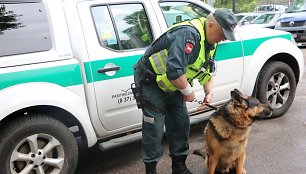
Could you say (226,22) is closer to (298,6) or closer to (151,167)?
(151,167)

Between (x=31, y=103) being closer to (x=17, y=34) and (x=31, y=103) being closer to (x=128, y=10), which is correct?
(x=17, y=34)

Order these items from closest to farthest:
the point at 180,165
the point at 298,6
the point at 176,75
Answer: the point at 176,75 → the point at 180,165 → the point at 298,6

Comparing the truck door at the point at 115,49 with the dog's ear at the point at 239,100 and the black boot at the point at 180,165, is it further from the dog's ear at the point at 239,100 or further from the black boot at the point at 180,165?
the dog's ear at the point at 239,100

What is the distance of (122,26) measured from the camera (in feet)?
12.4

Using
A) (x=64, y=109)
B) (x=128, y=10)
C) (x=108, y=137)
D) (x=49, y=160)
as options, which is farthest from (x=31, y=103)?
(x=128, y=10)

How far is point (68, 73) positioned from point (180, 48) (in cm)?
111

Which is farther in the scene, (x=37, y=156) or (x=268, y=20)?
(x=268, y=20)

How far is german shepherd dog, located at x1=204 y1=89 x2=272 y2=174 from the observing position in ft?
10.7

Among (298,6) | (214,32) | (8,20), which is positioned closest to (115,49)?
(8,20)

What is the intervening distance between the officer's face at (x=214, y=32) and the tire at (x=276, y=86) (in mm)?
2175

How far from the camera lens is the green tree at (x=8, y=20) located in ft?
10.4

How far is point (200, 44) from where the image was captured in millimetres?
2977

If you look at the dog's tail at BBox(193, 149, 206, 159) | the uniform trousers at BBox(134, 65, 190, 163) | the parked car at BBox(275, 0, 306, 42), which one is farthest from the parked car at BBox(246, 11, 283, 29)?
the uniform trousers at BBox(134, 65, 190, 163)

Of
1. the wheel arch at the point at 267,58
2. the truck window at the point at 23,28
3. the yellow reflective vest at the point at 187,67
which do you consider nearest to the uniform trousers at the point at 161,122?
the yellow reflective vest at the point at 187,67
